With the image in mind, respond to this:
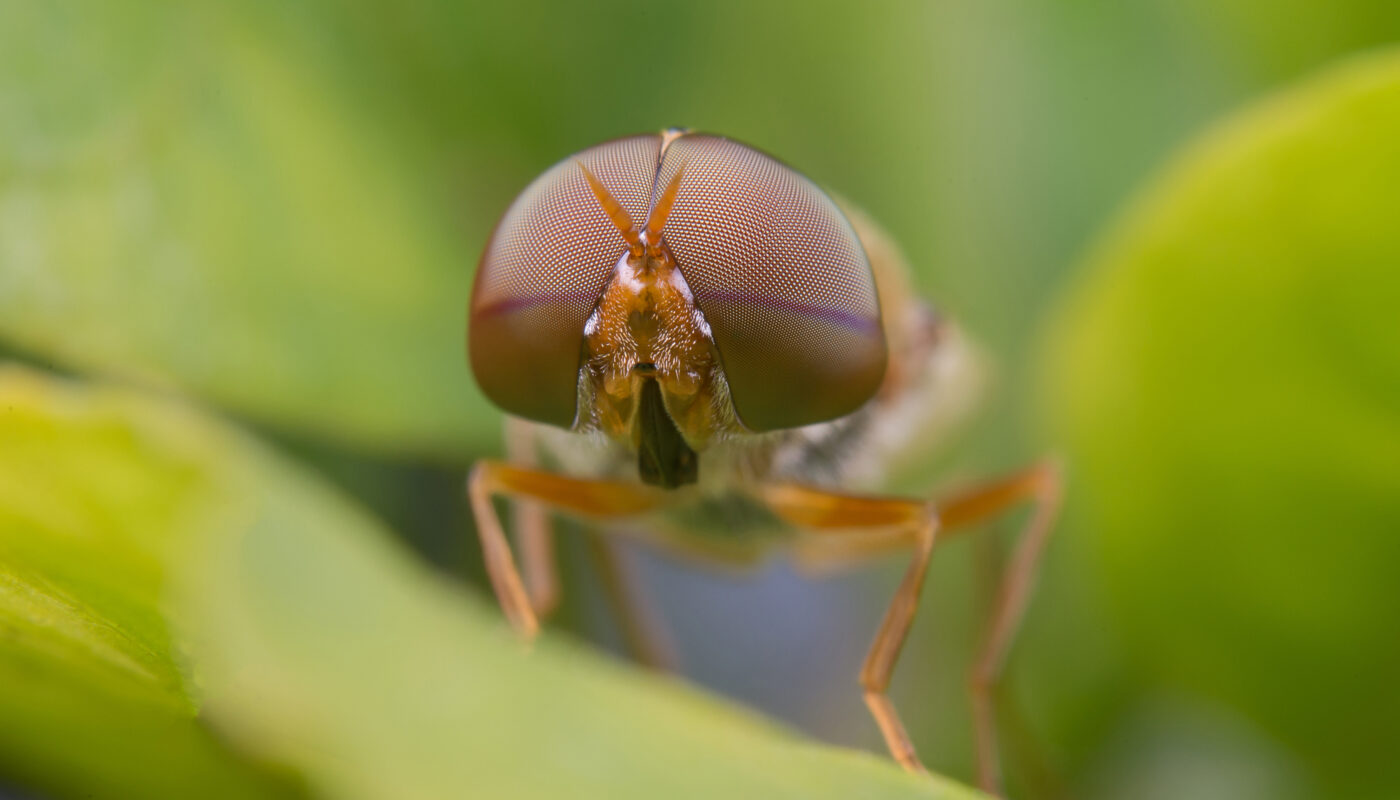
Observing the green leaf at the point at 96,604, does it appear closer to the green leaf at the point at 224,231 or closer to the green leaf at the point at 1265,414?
the green leaf at the point at 224,231

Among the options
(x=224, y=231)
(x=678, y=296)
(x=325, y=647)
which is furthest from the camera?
(x=224, y=231)

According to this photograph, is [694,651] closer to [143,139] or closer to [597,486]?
[597,486]

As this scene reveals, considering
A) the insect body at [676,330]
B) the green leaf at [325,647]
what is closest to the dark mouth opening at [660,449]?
the insect body at [676,330]

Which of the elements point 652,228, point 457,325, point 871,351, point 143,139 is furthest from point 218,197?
point 871,351

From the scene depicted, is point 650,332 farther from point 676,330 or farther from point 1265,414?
point 1265,414

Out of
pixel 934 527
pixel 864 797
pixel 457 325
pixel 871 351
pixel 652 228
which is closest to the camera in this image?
pixel 864 797

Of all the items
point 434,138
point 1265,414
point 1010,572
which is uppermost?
point 434,138

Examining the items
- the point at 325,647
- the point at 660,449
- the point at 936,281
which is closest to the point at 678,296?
the point at 660,449
